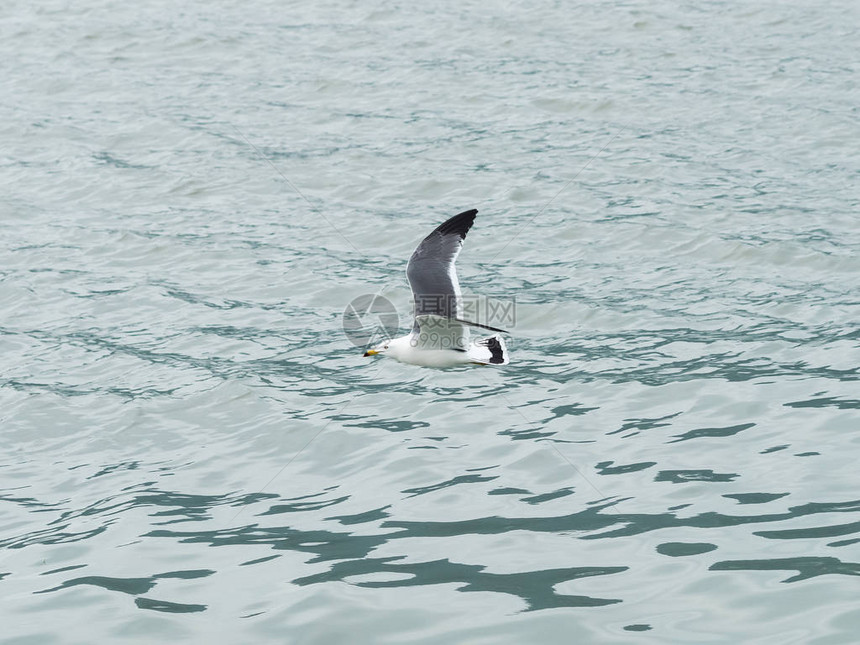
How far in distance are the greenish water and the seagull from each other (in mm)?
544

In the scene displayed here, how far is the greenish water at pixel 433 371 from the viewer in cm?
798

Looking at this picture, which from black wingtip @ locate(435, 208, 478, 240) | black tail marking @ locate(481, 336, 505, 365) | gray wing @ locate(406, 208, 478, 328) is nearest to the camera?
gray wing @ locate(406, 208, 478, 328)

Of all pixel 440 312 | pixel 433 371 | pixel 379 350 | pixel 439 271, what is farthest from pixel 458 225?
pixel 433 371

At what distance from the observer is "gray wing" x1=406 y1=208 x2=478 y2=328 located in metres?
10.5

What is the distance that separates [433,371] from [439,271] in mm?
1774

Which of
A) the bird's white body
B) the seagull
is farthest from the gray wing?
the bird's white body

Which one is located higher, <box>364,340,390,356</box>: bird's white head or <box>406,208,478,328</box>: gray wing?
<box>406,208,478,328</box>: gray wing

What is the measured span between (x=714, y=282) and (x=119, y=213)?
880cm

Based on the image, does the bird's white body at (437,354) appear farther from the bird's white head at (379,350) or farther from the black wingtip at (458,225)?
the black wingtip at (458,225)

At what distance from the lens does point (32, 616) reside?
26.0 feet

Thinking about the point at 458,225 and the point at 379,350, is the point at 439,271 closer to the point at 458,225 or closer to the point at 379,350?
the point at 458,225

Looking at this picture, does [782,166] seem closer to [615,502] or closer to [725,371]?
[725,371]

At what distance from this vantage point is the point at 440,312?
10.4 m

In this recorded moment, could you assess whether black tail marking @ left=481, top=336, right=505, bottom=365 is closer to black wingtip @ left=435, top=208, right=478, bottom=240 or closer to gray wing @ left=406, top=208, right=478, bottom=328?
gray wing @ left=406, top=208, right=478, bottom=328
